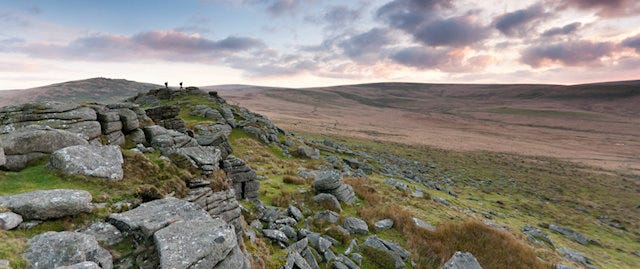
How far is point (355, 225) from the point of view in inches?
719

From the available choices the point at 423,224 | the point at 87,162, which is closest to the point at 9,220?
the point at 87,162

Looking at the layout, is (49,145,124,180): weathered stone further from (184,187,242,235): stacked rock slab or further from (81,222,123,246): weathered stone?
(81,222,123,246): weathered stone

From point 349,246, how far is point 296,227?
3.01 m

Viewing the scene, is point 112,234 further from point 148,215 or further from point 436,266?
point 436,266

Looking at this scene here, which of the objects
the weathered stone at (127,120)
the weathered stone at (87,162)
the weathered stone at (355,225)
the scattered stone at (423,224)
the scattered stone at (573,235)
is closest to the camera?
the weathered stone at (87,162)

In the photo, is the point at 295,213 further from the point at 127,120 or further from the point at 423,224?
the point at 127,120

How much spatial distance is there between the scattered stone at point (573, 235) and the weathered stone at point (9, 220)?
3449cm

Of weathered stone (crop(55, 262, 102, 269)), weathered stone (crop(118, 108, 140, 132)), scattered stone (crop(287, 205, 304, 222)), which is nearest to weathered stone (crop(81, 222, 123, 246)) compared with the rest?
weathered stone (crop(55, 262, 102, 269))

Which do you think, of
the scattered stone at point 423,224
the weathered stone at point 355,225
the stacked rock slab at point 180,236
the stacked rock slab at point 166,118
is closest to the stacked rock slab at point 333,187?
the weathered stone at point 355,225

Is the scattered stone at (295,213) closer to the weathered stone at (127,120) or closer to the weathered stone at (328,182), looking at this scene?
the weathered stone at (328,182)

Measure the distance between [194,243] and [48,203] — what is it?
14.1 feet

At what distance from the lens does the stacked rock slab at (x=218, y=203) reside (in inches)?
511

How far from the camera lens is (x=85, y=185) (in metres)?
11.1

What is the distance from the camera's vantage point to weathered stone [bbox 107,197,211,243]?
9.28m
